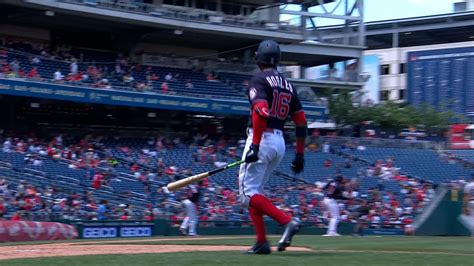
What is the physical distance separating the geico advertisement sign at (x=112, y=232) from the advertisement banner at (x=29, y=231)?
1304mm

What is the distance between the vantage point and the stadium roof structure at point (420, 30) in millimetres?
50656

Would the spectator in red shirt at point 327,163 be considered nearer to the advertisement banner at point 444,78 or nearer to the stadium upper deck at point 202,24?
the stadium upper deck at point 202,24

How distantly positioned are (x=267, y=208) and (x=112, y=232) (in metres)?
13.4

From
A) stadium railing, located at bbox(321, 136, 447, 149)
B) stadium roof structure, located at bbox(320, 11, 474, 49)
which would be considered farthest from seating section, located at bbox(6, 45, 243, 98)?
stadium roof structure, located at bbox(320, 11, 474, 49)

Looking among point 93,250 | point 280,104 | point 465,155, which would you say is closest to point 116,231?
point 93,250

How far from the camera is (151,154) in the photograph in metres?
28.4

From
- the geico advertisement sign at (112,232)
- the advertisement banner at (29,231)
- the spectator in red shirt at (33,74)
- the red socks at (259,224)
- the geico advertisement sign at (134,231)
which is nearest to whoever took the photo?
the red socks at (259,224)

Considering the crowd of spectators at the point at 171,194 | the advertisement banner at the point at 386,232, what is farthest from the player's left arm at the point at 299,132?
the advertisement banner at the point at 386,232

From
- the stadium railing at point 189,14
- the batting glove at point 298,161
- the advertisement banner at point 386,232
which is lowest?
the advertisement banner at point 386,232

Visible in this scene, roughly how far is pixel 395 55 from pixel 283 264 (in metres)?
50.6

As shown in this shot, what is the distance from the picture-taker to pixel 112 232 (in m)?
20.6

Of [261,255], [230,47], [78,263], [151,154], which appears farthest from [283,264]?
[230,47]

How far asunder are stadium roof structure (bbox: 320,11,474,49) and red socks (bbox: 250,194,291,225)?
1584 inches

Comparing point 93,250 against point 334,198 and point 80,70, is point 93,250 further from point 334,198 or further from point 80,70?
point 80,70
